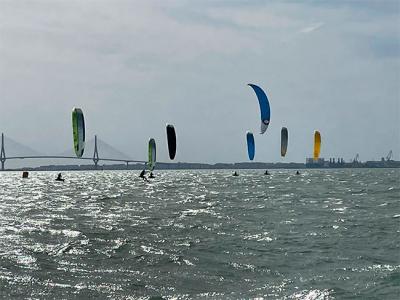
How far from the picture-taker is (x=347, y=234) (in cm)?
1917

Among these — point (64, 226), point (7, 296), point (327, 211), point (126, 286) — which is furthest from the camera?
point (327, 211)

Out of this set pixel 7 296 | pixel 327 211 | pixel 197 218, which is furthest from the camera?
pixel 327 211

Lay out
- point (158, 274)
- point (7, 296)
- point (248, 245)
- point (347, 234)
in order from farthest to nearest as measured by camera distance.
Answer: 1. point (347, 234)
2. point (248, 245)
3. point (158, 274)
4. point (7, 296)

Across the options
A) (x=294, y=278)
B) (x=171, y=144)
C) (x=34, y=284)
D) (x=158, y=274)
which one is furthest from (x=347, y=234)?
(x=171, y=144)

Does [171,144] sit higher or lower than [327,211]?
higher

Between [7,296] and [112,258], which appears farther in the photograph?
[112,258]

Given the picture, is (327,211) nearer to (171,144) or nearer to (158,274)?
(158,274)

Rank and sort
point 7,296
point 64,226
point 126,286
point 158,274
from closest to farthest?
point 7,296 < point 126,286 < point 158,274 < point 64,226

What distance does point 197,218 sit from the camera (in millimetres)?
24328

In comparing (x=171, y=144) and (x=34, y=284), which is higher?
(x=171, y=144)

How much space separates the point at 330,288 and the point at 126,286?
3961 millimetres

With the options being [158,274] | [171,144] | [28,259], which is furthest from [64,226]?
[171,144]

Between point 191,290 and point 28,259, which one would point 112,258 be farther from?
point 191,290

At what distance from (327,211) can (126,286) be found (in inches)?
620
